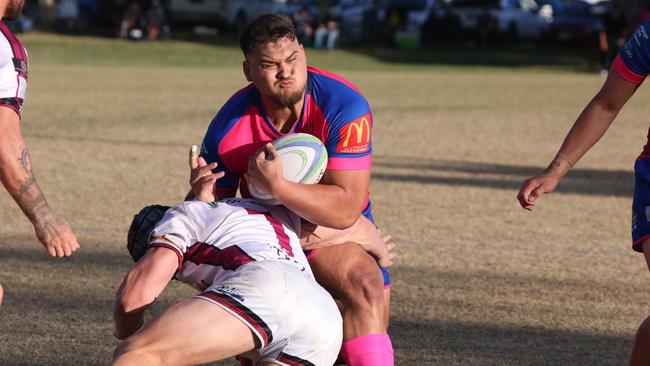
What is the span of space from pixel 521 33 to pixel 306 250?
4258 centimetres

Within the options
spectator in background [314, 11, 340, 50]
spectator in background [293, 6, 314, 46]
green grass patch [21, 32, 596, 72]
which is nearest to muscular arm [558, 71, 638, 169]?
green grass patch [21, 32, 596, 72]

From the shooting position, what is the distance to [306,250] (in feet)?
18.5

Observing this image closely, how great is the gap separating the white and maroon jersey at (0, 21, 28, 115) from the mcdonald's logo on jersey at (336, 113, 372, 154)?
57.4 inches

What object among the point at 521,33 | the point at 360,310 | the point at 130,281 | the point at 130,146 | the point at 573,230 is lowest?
the point at 521,33

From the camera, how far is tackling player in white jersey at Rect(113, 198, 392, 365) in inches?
161

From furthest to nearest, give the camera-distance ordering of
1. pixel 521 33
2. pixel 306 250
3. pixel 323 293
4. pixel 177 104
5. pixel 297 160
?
pixel 521 33 < pixel 177 104 < pixel 306 250 < pixel 297 160 < pixel 323 293

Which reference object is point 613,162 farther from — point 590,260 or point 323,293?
point 323,293

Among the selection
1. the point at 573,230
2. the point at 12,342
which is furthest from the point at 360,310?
the point at 573,230

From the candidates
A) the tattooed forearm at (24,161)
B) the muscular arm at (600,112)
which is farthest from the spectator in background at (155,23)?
the tattooed forearm at (24,161)

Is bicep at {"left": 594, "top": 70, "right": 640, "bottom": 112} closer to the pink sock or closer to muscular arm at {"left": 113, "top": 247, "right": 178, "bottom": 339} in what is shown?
the pink sock

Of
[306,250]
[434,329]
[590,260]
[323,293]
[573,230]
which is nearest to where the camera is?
[323,293]

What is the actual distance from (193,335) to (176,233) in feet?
2.20

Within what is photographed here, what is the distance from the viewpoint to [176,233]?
15.2 feet

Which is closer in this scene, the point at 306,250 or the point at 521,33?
the point at 306,250
